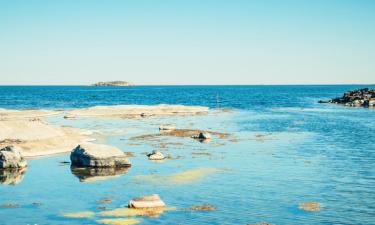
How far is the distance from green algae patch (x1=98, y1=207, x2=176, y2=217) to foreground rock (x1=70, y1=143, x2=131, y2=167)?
12.8 m

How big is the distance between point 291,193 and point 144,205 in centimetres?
1010

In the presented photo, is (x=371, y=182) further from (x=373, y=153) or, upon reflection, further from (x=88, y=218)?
(x=88, y=218)

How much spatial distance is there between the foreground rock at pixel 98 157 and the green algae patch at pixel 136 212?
12.8m

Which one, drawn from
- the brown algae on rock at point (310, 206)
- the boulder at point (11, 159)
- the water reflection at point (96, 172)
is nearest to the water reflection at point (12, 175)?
the boulder at point (11, 159)

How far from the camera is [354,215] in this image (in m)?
25.6

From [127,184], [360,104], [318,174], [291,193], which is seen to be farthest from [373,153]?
[360,104]

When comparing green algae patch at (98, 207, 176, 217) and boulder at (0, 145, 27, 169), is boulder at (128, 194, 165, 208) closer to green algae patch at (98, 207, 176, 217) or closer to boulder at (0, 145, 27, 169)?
green algae patch at (98, 207, 176, 217)

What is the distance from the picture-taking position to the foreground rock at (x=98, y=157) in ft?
128

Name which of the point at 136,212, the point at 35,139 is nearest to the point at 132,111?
the point at 35,139

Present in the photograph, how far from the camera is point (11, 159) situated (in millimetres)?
38500

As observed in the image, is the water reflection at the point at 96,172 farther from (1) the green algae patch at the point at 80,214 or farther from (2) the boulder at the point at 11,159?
(1) the green algae patch at the point at 80,214

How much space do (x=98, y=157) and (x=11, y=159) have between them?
7264 millimetres

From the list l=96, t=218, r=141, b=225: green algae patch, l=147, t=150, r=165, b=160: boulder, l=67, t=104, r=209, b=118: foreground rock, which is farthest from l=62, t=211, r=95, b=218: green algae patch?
l=67, t=104, r=209, b=118: foreground rock

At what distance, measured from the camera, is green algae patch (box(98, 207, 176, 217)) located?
25.4 m
